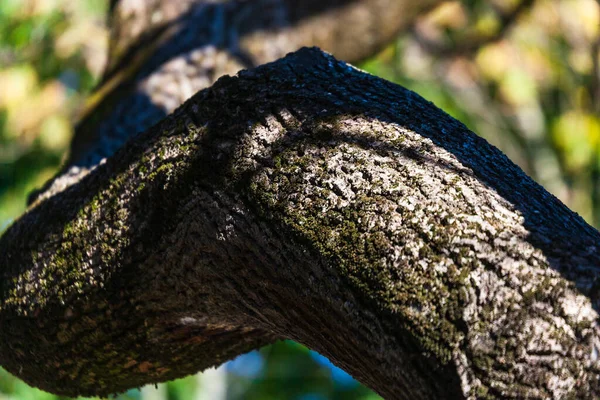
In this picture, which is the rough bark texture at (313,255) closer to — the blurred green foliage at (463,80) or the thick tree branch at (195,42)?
the thick tree branch at (195,42)

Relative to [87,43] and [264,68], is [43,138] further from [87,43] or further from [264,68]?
[264,68]

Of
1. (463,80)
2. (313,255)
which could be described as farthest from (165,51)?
(463,80)

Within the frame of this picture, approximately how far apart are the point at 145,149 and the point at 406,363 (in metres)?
0.78

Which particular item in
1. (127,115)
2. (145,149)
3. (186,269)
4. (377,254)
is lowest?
(377,254)

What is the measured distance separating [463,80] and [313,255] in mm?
4925

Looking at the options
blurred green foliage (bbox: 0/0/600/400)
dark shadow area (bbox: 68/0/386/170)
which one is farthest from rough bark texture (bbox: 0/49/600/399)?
blurred green foliage (bbox: 0/0/600/400)

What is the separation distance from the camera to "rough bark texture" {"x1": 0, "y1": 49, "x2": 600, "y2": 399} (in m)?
1.24

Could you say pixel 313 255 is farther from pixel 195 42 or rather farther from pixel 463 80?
pixel 463 80

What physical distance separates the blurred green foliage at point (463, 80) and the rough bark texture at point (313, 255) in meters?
2.81

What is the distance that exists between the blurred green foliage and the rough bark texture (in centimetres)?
281

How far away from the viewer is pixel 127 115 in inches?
106

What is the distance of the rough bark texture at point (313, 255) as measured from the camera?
1241 mm

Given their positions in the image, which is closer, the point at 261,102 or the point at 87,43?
the point at 261,102

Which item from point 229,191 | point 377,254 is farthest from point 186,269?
point 377,254
